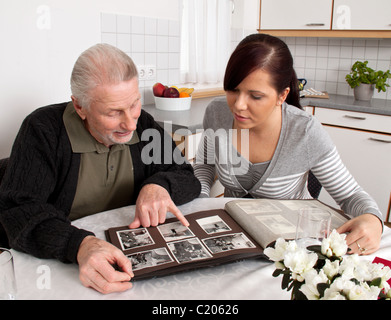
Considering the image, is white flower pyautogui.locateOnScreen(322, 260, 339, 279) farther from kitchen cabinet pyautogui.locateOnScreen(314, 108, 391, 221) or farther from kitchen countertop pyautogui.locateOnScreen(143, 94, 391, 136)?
kitchen cabinet pyautogui.locateOnScreen(314, 108, 391, 221)

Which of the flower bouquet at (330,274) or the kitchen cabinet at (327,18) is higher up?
the kitchen cabinet at (327,18)

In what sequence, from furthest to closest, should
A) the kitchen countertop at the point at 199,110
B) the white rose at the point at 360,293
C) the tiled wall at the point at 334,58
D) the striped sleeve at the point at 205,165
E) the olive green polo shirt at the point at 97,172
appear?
the tiled wall at the point at 334,58 → the kitchen countertop at the point at 199,110 → the striped sleeve at the point at 205,165 → the olive green polo shirt at the point at 97,172 → the white rose at the point at 360,293

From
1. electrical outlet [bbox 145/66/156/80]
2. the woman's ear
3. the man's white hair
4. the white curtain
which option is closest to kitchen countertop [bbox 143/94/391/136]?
electrical outlet [bbox 145/66/156/80]

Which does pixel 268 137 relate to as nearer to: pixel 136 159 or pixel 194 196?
pixel 194 196

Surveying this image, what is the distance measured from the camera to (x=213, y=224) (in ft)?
3.41

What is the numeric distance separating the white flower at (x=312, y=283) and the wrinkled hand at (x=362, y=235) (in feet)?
1.55

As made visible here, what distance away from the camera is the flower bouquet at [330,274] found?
49 cm

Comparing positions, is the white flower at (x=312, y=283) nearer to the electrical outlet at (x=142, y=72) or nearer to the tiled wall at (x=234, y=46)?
the tiled wall at (x=234, y=46)

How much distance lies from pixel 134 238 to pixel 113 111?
1.35 ft

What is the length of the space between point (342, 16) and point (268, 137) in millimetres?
1942

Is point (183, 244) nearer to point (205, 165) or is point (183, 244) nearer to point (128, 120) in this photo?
point (128, 120)

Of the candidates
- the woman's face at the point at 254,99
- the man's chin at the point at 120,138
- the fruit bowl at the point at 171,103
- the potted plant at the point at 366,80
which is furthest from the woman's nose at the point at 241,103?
the potted plant at the point at 366,80

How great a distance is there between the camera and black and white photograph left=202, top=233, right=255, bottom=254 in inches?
35.7

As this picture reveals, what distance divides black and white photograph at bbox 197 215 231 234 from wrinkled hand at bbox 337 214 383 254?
0.99ft
